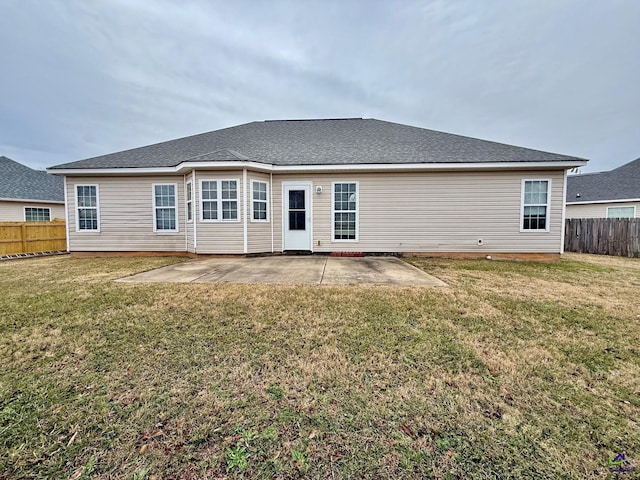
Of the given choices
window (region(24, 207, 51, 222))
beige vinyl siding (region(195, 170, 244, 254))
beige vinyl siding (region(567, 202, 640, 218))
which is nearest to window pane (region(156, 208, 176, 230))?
Answer: beige vinyl siding (region(195, 170, 244, 254))

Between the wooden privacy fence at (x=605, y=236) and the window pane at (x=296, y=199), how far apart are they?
12537mm

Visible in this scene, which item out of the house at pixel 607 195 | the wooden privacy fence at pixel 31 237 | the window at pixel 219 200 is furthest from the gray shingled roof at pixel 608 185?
the wooden privacy fence at pixel 31 237

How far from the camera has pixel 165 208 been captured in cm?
1055

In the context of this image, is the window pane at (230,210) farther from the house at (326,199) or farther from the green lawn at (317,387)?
the green lawn at (317,387)

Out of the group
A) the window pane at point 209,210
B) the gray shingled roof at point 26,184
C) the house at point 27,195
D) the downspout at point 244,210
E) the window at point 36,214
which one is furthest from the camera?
A: the window at point 36,214

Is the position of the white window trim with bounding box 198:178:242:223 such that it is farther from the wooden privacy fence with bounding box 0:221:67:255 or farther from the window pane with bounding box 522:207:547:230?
the window pane with bounding box 522:207:547:230

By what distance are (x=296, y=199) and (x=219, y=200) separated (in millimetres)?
2605

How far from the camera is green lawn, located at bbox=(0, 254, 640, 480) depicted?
1737 millimetres

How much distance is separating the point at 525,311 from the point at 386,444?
3.69 m

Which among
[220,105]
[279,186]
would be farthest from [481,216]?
[220,105]

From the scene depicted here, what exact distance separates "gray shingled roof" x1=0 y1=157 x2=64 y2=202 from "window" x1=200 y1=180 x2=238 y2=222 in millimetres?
14923

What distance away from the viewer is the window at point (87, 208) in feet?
34.8

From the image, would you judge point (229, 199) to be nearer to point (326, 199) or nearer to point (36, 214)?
point (326, 199)

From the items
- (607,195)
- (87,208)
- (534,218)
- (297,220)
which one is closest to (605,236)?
(534,218)
